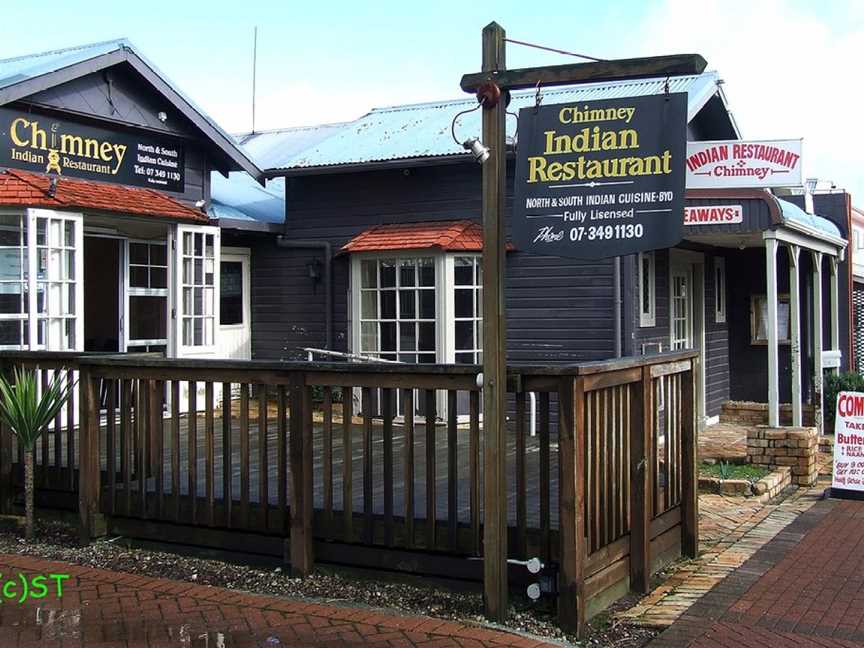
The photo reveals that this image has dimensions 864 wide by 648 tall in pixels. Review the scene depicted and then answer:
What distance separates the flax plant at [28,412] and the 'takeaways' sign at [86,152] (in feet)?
12.6

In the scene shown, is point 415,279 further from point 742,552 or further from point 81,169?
point 742,552

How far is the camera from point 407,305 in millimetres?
12602

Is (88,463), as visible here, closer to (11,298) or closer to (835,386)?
(11,298)

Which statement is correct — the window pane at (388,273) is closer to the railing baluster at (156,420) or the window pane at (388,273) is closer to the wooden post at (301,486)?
the railing baluster at (156,420)

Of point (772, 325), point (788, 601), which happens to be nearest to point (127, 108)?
point (772, 325)

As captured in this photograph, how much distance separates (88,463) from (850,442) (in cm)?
683

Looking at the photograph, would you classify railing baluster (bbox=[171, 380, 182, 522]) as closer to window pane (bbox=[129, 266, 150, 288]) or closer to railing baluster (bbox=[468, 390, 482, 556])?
railing baluster (bbox=[468, 390, 482, 556])

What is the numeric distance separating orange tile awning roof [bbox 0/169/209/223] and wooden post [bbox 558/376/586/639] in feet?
21.7

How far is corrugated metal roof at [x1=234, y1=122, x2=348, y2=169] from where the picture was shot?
14746 millimetres

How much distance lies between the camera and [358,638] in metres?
4.90

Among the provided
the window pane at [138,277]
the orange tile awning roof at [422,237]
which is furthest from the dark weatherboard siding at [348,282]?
the window pane at [138,277]

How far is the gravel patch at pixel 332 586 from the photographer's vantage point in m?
5.12

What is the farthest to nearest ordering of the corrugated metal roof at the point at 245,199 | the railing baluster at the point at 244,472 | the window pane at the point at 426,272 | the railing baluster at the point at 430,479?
the corrugated metal roof at the point at 245,199, the window pane at the point at 426,272, the railing baluster at the point at 244,472, the railing baluster at the point at 430,479

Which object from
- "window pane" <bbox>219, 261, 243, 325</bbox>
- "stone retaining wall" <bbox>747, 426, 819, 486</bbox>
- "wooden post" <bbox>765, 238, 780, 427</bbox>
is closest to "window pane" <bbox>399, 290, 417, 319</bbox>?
"window pane" <bbox>219, 261, 243, 325</bbox>
